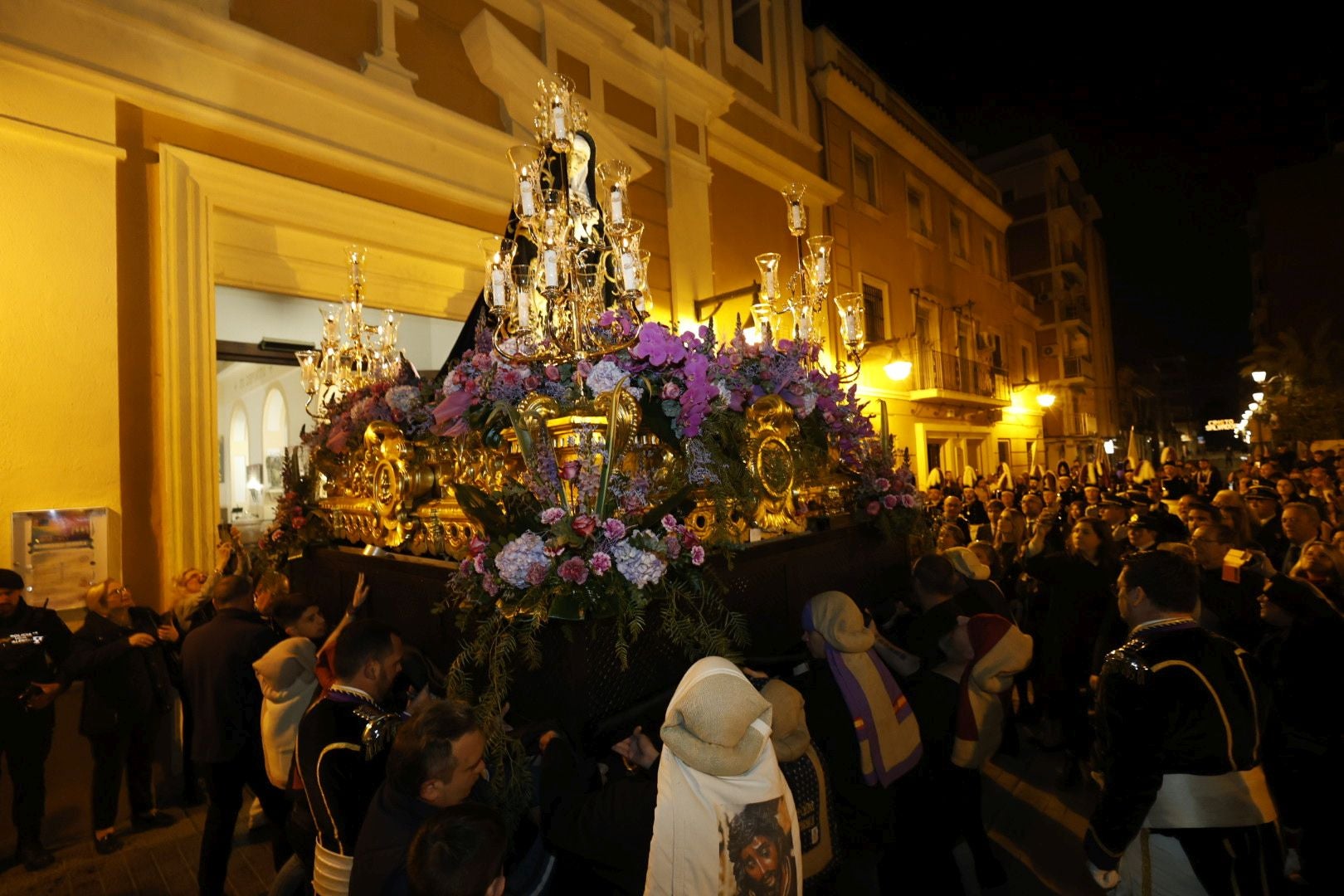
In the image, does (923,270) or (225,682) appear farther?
(923,270)

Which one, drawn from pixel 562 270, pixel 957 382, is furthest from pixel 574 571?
pixel 957 382

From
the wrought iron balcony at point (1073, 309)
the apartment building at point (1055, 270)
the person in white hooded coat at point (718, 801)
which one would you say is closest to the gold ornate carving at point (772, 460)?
the person in white hooded coat at point (718, 801)

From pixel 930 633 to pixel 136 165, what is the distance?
5759 millimetres

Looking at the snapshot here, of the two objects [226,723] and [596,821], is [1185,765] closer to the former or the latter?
[596,821]

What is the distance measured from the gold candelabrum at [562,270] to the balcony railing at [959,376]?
42.6 feet

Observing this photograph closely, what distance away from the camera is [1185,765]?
2221 mm

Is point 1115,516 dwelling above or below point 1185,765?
above

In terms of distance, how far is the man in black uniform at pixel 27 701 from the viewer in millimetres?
3648

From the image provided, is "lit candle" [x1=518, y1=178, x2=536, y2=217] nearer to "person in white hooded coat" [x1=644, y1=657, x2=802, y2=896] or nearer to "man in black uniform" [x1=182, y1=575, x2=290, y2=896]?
"person in white hooded coat" [x1=644, y1=657, x2=802, y2=896]

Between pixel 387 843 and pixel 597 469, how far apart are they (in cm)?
132

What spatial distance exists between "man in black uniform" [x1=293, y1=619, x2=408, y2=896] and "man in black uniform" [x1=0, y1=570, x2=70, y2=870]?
2.48 m

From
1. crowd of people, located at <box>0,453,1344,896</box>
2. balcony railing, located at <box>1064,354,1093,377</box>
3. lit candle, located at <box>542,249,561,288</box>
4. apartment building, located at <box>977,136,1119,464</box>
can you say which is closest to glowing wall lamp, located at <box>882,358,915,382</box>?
crowd of people, located at <box>0,453,1344,896</box>

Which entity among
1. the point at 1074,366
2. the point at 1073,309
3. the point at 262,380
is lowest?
the point at 262,380

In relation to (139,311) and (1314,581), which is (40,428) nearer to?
(139,311)
